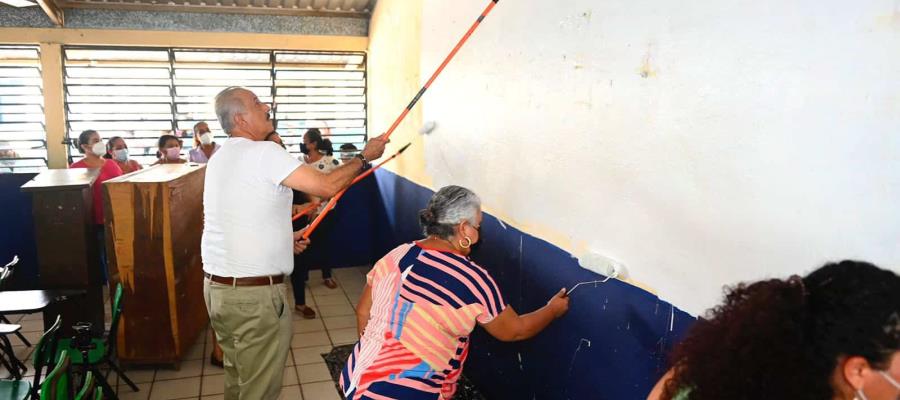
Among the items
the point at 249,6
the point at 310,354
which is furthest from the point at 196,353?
the point at 249,6

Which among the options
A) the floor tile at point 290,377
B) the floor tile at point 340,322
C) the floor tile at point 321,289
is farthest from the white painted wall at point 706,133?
the floor tile at point 321,289

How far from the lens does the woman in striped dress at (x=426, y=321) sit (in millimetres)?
1777

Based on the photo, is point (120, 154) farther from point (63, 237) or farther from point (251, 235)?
point (251, 235)

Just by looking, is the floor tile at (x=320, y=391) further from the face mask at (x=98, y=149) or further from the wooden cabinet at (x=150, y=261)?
the face mask at (x=98, y=149)

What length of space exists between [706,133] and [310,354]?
10.5 feet

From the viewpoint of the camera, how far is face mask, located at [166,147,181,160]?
5250mm

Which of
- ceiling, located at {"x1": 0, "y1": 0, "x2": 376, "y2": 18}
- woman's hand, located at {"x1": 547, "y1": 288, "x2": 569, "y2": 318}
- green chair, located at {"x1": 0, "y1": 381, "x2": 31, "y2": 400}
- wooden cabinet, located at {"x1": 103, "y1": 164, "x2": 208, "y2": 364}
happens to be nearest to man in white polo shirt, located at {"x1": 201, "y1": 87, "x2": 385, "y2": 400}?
green chair, located at {"x1": 0, "y1": 381, "x2": 31, "y2": 400}

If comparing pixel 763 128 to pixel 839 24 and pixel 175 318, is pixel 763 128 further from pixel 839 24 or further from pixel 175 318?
pixel 175 318

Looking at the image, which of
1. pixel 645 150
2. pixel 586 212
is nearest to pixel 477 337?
pixel 586 212

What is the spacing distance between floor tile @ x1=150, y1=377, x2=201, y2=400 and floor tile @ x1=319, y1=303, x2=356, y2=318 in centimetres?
131

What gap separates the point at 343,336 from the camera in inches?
169

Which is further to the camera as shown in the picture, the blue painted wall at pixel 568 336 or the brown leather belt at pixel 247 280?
the brown leather belt at pixel 247 280

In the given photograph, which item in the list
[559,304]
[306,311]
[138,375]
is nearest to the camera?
[559,304]

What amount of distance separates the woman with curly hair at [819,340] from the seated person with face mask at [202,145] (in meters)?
5.38
